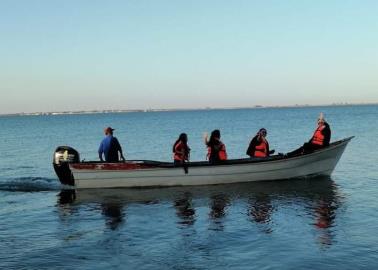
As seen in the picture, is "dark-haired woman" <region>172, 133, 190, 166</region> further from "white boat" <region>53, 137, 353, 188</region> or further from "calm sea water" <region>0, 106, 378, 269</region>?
"calm sea water" <region>0, 106, 378, 269</region>

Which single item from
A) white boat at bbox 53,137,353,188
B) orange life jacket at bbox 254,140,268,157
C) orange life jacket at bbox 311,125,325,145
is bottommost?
white boat at bbox 53,137,353,188

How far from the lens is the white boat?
1794 cm

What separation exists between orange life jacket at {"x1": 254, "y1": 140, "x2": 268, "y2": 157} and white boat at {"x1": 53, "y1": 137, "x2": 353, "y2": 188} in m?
0.43

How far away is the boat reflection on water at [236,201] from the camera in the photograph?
12.9 metres

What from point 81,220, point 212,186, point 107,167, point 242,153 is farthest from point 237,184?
point 242,153

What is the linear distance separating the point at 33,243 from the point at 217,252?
3.96 m

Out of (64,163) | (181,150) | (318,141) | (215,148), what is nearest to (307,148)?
(318,141)

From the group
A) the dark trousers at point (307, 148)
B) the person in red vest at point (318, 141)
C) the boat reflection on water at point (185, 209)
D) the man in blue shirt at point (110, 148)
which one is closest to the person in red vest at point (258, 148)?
the person in red vest at point (318, 141)

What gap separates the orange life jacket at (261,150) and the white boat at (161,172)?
431 mm

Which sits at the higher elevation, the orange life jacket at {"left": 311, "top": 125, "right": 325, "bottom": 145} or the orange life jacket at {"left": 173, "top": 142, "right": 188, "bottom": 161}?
the orange life jacket at {"left": 311, "top": 125, "right": 325, "bottom": 145}

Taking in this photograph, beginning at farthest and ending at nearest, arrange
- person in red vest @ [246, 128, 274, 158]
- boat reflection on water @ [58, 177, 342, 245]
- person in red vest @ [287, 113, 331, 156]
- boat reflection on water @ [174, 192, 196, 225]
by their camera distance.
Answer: person in red vest @ [287, 113, 331, 156]
person in red vest @ [246, 128, 274, 158]
boat reflection on water @ [174, 192, 196, 225]
boat reflection on water @ [58, 177, 342, 245]

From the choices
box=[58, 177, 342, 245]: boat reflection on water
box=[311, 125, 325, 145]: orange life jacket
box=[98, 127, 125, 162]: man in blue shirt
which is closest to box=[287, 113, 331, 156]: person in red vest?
box=[311, 125, 325, 145]: orange life jacket

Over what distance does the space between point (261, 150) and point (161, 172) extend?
3724 mm

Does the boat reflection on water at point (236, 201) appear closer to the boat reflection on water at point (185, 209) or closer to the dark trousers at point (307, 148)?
the boat reflection on water at point (185, 209)
